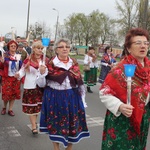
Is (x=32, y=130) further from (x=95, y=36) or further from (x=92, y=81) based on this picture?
(x=95, y=36)

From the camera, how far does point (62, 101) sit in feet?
11.8

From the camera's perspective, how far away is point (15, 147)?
4352mm

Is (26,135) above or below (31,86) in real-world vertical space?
below

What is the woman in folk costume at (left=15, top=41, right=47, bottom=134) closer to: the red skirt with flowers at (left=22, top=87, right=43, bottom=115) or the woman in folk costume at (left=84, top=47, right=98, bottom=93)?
the red skirt with flowers at (left=22, top=87, right=43, bottom=115)

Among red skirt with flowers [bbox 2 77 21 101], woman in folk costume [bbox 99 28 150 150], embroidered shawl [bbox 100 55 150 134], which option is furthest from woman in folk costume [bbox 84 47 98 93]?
embroidered shawl [bbox 100 55 150 134]

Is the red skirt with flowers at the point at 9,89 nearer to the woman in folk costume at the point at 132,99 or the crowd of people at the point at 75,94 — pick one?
the crowd of people at the point at 75,94

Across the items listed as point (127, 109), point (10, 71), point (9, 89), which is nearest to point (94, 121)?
point (9, 89)

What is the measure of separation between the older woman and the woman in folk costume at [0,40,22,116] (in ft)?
8.63

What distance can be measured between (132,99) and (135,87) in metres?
0.12

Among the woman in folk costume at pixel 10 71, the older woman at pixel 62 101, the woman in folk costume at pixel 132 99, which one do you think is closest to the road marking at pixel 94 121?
the woman in folk costume at pixel 10 71

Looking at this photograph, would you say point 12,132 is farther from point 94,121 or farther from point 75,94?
point 75,94

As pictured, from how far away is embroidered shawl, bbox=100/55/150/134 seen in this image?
2.53 meters

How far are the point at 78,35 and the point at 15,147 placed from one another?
55025 mm

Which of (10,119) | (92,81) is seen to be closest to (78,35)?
(92,81)
